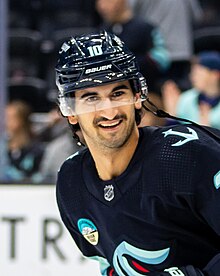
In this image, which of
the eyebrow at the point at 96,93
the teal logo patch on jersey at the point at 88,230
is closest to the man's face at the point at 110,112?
the eyebrow at the point at 96,93

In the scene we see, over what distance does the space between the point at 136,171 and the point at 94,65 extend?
307 millimetres

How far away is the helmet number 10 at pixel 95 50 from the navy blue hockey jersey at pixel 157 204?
0.27 meters

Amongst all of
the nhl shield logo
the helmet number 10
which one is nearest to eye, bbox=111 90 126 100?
the helmet number 10

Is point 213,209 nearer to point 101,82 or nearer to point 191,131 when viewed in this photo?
point 191,131

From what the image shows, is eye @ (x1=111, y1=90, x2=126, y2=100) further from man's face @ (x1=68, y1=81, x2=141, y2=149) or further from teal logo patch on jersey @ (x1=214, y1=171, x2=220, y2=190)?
teal logo patch on jersey @ (x1=214, y1=171, x2=220, y2=190)

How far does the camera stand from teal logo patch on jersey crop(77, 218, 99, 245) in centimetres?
266

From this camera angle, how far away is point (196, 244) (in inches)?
97.3

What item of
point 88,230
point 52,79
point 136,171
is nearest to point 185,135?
point 136,171

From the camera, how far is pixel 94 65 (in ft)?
8.05

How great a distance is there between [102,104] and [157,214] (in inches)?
12.8

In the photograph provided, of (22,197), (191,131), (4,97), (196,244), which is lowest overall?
(22,197)

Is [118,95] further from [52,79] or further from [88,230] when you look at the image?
[52,79]

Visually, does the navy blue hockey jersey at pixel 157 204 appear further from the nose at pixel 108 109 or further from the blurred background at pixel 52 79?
the blurred background at pixel 52 79

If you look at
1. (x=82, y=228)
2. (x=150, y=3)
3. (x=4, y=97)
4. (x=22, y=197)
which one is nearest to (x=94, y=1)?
(x=150, y=3)
